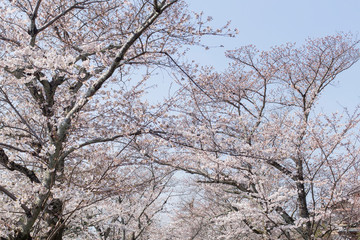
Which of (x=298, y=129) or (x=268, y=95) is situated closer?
(x=298, y=129)

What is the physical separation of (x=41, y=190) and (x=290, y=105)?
935 centimetres

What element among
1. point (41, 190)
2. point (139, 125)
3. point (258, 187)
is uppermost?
point (258, 187)

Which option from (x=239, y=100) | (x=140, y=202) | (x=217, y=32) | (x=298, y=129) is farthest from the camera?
(x=140, y=202)

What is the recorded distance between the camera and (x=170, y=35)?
517 cm

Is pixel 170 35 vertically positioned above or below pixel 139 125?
above

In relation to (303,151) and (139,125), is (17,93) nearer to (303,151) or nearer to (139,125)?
(139,125)

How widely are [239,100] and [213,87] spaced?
106 cm

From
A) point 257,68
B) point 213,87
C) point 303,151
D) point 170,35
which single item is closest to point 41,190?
point 170,35

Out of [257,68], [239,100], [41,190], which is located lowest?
[41,190]

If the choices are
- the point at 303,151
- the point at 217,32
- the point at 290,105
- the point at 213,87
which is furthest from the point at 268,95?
the point at 217,32

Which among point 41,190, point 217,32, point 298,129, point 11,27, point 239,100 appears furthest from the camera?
point 239,100

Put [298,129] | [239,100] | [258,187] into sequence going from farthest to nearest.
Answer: [239,100], [298,129], [258,187]

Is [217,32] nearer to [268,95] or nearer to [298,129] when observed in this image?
[298,129]

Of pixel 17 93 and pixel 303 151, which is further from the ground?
pixel 303 151
